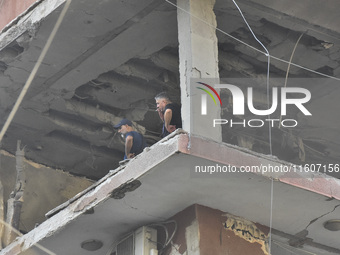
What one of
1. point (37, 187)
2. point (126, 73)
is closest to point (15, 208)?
point (37, 187)

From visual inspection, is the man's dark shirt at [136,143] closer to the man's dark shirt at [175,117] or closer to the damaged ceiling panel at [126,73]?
the man's dark shirt at [175,117]

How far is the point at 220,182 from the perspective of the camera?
11.9 m

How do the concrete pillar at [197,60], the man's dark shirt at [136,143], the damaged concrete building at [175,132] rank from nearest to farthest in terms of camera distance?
the damaged concrete building at [175,132] → the concrete pillar at [197,60] → the man's dark shirt at [136,143]

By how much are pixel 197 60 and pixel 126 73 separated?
2.42 meters

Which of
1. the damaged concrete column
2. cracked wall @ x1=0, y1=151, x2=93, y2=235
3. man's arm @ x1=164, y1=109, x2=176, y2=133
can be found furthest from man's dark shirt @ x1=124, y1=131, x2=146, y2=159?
cracked wall @ x1=0, y1=151, x2=93, y2=235

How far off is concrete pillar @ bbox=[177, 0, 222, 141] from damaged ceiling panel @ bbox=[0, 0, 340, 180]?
370 mm

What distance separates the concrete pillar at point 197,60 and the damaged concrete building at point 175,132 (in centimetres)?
2

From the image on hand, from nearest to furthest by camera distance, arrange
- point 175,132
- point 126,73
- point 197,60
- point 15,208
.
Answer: point 175,132 → point 197,60 → point 126,73 → point 15,208

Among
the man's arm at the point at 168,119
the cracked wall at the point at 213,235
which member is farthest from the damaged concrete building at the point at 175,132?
the man's arm at the point at 168,119

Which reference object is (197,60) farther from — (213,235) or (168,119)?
(213,235)

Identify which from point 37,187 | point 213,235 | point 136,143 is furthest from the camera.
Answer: point 37,187

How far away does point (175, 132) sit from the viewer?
37.8 ft

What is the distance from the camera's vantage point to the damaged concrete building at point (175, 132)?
12.0 meters

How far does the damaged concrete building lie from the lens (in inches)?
474
